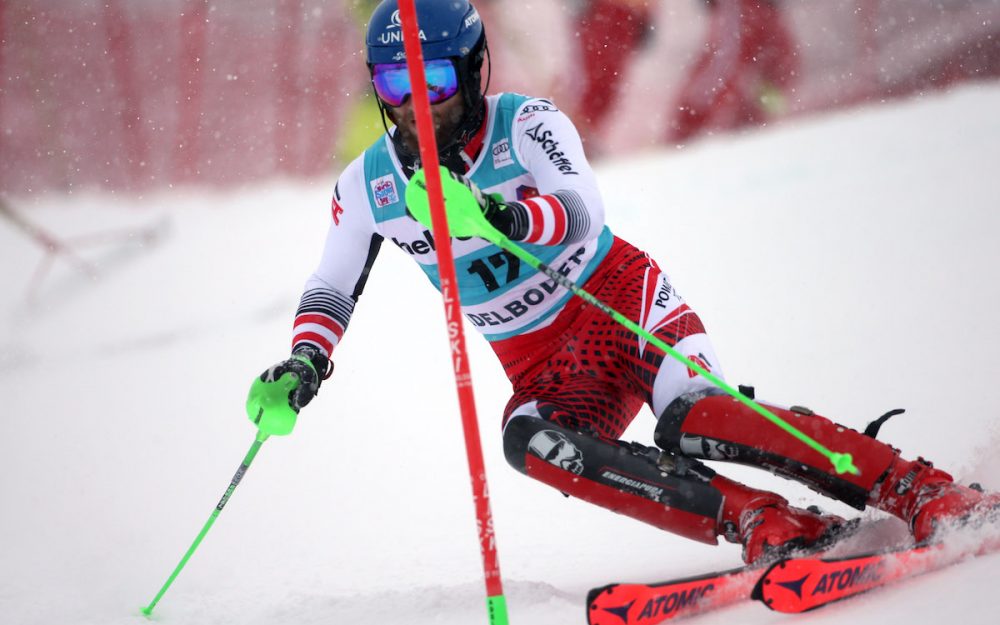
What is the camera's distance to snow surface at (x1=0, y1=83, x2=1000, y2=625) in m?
3.32

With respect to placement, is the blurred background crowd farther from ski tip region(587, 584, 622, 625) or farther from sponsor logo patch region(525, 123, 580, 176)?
ski tip region(587, 584, 622, 625)

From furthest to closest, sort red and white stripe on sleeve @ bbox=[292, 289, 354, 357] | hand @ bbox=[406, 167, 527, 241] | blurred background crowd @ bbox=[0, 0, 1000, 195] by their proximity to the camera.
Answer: blurred background crowd @ bbox=[0, 0, 1000, 195]
red and white stripe on sleeve @ bbox=[292, 289, 354, 357]
hand @ bbox=[406, 167, 527, 241]

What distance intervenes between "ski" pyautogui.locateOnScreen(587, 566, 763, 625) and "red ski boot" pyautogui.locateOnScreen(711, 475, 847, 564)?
0.38ft

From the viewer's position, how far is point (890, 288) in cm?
554

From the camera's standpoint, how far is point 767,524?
232cm

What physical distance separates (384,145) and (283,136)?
4.36m

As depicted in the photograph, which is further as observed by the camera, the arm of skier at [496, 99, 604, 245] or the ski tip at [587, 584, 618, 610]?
the arm of skier at [496, 99, 604, 245]

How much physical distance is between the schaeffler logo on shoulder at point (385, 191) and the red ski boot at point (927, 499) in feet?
5.00

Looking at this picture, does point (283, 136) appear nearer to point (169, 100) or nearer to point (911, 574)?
point (169, 100)

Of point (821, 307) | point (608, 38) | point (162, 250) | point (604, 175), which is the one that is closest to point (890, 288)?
point (821, 307)

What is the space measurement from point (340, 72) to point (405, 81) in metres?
4.64

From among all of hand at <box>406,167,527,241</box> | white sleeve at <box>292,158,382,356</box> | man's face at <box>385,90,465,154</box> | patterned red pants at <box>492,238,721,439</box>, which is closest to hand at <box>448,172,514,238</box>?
hand at <box>406,167,527,241</box>

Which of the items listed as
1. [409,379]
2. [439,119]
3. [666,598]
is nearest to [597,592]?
[666,598]

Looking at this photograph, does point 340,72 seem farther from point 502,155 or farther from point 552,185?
point 552,185
